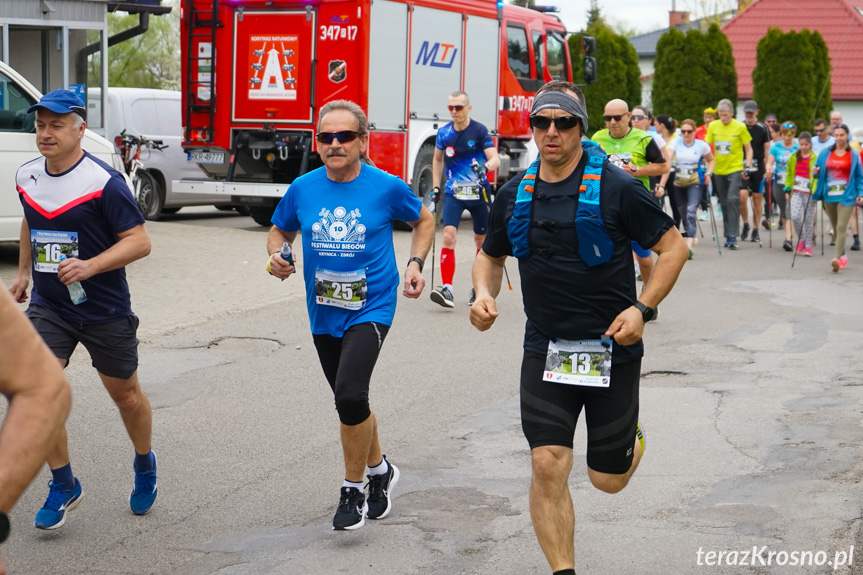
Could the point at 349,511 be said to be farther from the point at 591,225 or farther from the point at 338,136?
the point at 591,225

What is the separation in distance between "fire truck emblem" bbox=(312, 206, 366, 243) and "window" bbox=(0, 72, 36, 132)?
24.5 feet

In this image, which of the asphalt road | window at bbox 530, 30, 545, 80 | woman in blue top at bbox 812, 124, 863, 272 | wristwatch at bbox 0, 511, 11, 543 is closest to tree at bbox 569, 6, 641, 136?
window at bbox 530, 30, 545, 80

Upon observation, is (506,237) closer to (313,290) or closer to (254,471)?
(313,290)

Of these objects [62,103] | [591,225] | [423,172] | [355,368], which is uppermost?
[62,103]

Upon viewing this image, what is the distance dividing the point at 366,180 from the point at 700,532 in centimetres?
207

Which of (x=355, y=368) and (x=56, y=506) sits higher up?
(x=355, y=368)

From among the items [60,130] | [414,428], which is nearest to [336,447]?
[414,428]

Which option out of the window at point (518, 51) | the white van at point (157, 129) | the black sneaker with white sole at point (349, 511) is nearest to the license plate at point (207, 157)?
the white van at point (157, 129)

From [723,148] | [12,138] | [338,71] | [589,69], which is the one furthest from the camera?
[589,69]

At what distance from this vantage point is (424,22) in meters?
18.0

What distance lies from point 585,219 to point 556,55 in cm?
1821

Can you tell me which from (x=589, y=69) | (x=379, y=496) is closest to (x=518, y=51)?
(x=589, y=69)

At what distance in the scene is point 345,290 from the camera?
5000 millimetres

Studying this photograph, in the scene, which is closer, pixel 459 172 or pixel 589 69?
pixel 459 172
